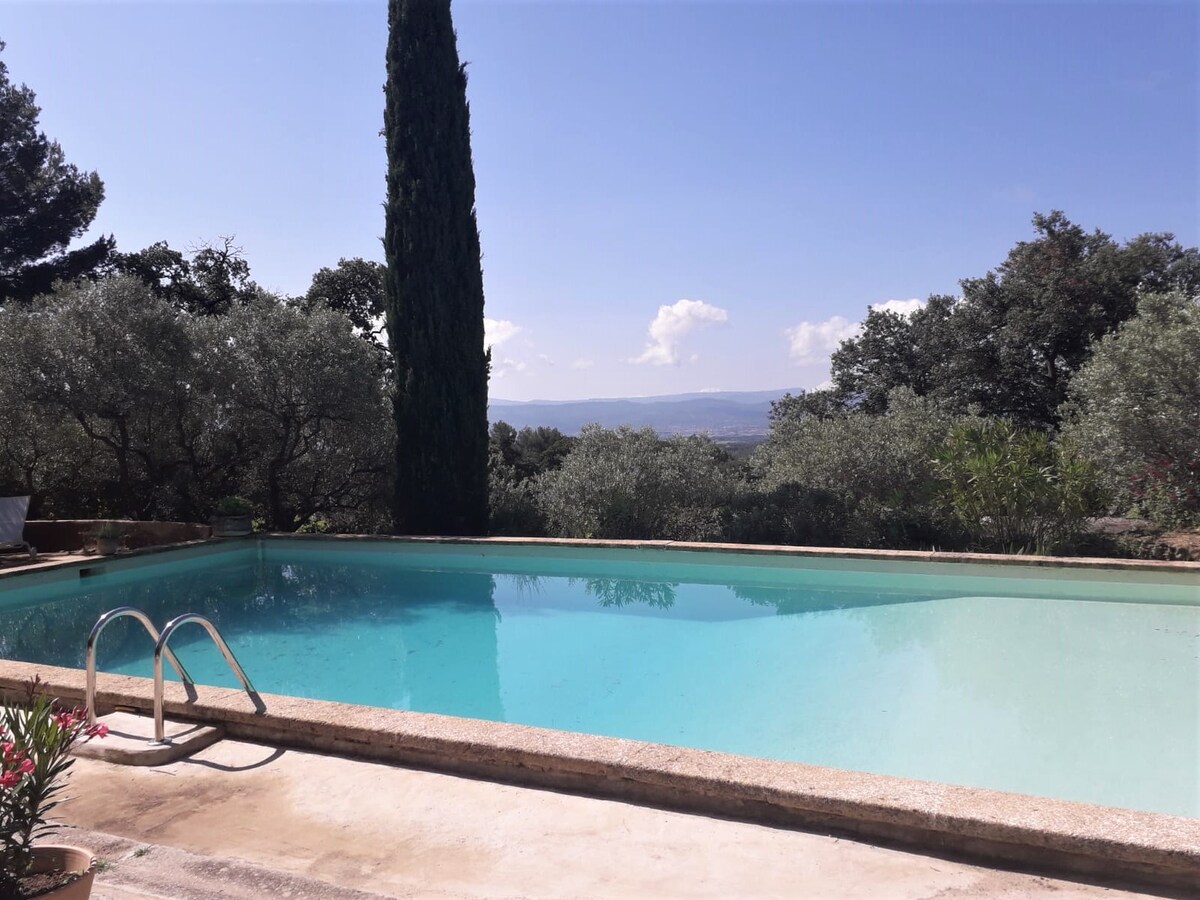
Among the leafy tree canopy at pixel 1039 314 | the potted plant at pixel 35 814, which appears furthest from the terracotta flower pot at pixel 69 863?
the leafy tree canopy at pixel 1039 314

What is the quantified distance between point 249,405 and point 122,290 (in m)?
2.25

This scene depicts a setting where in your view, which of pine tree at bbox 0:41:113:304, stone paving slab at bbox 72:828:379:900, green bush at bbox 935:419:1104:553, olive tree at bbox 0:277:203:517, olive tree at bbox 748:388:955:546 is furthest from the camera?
pine tree at bbox 0:41:113:304

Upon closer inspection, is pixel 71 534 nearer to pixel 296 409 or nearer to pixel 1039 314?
pixel 296 409

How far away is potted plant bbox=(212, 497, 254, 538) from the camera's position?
11.2m

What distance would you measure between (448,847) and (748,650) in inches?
166

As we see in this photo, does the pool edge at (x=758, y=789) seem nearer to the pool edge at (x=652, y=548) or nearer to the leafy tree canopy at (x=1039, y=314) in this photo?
the pool edge at (x=652, y=548)

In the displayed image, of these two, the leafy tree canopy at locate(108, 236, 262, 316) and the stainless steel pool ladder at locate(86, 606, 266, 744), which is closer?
the stainless steel pool ladder at locate(86, 606, 266, 744)

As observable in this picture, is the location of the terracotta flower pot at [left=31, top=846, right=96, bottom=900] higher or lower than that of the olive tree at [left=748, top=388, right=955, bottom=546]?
lower

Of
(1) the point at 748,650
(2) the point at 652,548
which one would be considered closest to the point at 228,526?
(2) the point at 652,548

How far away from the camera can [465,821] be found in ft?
9.61

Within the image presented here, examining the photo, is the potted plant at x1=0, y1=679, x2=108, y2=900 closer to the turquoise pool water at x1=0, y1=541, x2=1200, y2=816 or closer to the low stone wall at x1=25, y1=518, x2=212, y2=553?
the turquoise pool water at x1=0, y1=541, x2=1200, y2=816

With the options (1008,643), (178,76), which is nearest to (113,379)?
(178,76)

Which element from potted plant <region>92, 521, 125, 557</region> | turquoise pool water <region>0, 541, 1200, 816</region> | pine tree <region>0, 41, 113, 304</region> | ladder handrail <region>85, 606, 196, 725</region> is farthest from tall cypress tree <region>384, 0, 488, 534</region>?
pine tree <region>0, 41, 113, 304</region>

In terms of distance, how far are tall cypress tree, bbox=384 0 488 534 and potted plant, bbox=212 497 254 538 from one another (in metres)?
2.13
